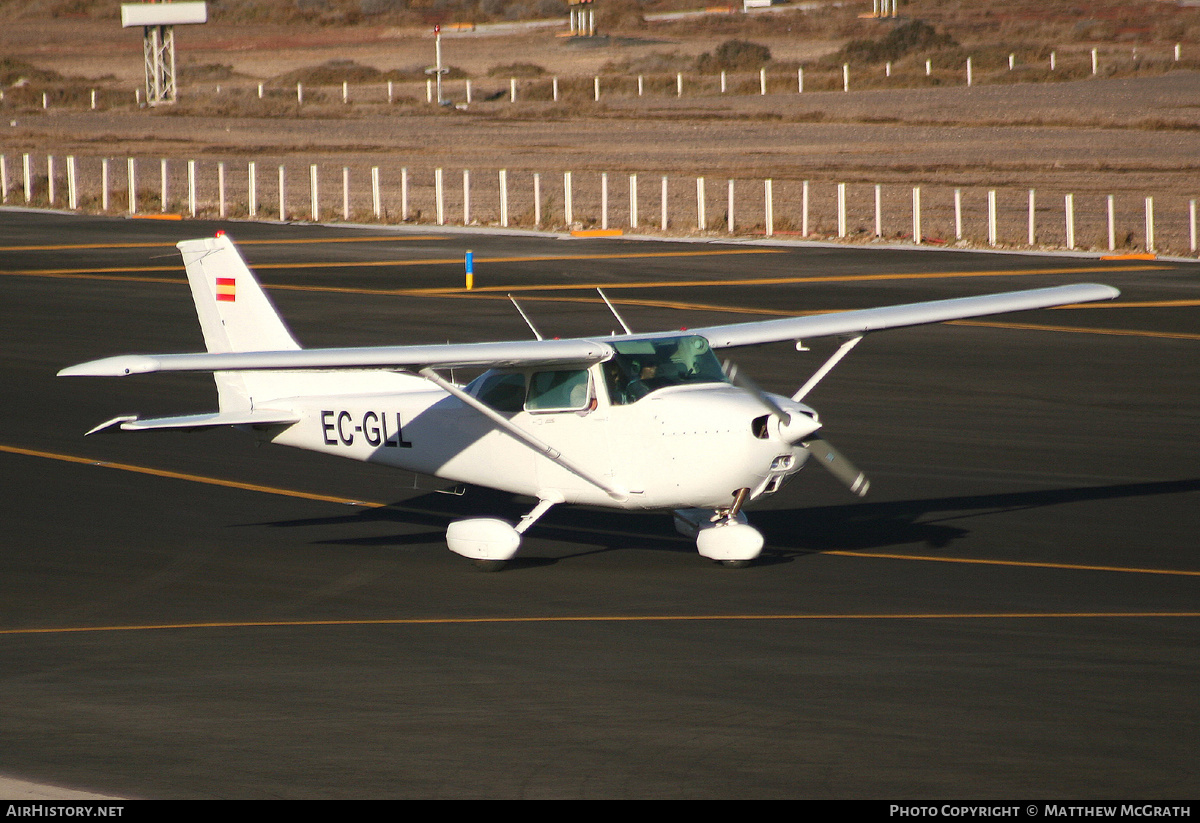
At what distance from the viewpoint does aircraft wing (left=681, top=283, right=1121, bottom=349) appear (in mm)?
17125

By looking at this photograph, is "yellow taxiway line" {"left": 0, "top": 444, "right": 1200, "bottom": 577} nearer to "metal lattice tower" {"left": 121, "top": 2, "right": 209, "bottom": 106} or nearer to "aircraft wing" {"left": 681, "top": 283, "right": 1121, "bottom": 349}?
"aircraft wing" {"left": 681, "top": 283, "right": 1121, "bottom": 349}

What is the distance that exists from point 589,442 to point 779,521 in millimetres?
3523

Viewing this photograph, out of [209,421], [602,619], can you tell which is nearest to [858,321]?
[602,619]

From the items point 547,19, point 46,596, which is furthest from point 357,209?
point 547,19

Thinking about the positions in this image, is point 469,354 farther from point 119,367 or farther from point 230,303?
point 230,303

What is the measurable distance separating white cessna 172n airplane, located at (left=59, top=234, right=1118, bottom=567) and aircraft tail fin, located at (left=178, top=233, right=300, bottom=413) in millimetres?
20

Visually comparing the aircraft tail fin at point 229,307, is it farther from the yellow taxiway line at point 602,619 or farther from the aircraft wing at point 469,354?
the yellow taxiway line at point 602,619

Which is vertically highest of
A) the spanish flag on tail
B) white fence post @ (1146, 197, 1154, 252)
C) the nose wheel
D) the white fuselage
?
the spanish flag on tail

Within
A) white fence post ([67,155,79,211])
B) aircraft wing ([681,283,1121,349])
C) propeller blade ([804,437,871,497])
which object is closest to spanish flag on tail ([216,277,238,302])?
aircraft wing ([681,283,1121,349])

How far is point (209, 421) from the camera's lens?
16547 millimetres

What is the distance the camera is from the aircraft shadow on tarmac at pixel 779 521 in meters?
17.2

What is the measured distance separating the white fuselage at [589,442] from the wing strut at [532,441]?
5 centimetres

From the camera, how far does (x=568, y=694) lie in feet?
39.7

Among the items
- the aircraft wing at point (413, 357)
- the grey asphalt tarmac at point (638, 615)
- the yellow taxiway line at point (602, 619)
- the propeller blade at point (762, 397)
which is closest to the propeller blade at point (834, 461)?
the propeller blade at point (762, 397)
